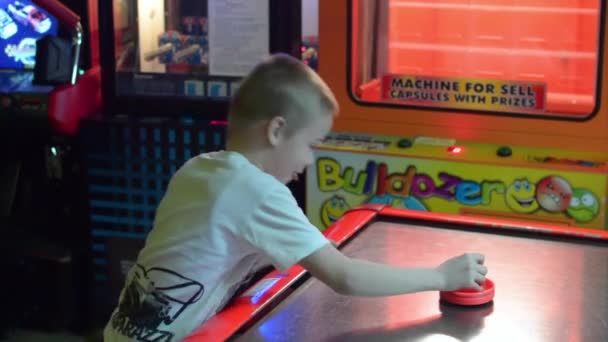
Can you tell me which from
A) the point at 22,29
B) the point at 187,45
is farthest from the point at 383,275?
the point at 22,29

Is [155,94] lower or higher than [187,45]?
lower

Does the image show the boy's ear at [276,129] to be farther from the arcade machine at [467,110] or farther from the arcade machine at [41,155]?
the arcade machine at [41,155]

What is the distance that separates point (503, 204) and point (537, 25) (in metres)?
0.62

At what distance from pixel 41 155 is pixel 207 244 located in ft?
7.28

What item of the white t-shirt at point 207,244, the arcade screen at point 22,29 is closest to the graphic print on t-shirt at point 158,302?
the white t-shirt at point 207,244

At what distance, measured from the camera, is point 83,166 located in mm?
3787

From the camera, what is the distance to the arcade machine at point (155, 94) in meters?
3.59

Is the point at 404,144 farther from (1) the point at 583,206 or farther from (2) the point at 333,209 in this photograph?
(1) the point at 583,206

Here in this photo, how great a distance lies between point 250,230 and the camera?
1.82 meters

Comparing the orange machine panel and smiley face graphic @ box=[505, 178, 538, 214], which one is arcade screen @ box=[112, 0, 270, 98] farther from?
smiley face graphic @ box=[505, 178, 538, 214]

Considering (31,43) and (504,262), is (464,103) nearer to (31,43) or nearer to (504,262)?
(504,262)

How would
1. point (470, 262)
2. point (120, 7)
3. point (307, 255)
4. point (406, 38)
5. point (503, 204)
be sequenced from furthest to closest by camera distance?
1. point (120, 7)
2. point (406, 38)
3. point (503, 204)
4. point (470, 262)
5. point (307, 255)

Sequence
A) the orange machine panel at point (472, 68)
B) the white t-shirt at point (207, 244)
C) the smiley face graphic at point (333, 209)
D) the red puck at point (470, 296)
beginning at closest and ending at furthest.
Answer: the white t-shirt at point (207, 244) < the red puck at point (470, 296) < the orange machine panel at point (472, 68) < the smiley face graphic at point (333, 209)

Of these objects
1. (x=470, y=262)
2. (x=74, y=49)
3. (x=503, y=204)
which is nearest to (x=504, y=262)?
(x=470, y=262)
